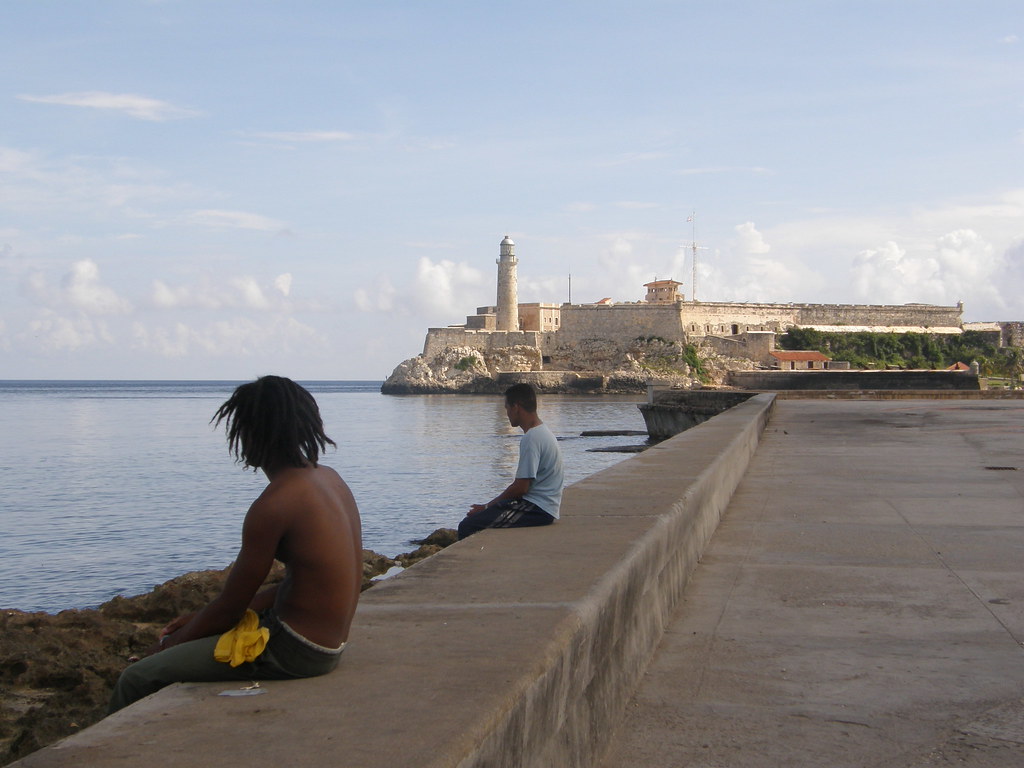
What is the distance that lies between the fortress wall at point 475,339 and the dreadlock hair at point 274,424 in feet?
313

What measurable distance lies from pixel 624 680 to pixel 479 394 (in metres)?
95.9

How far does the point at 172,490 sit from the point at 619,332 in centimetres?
7329

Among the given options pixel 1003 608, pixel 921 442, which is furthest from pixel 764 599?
pixel 921 442

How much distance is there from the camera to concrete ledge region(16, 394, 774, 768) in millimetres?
2301

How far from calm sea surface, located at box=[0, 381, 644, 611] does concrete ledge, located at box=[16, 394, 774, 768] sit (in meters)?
9.77

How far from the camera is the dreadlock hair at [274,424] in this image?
10.8 ft

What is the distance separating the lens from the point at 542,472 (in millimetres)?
6074

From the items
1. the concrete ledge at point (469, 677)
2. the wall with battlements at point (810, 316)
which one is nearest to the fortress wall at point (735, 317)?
the wall with battlements at point (810, 316)

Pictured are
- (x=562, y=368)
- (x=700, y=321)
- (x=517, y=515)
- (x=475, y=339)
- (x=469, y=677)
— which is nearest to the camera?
(x=469, y=677)

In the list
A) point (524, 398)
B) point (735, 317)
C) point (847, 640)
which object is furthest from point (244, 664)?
point (735, 317)

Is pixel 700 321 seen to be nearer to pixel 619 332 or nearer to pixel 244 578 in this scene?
pixel 619 332

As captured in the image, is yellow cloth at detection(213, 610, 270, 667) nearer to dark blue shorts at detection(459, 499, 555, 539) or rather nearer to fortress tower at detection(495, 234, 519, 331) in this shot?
dark blue shorts at detection(459, 499, 555, 539)

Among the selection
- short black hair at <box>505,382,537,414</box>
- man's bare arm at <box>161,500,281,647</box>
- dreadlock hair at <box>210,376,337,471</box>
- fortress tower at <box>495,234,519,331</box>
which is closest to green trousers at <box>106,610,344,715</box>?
man's bare arm at <box>161,500,281,647</box>

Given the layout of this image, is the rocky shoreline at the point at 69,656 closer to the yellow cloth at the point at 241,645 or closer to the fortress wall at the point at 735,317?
the yellow cloth at the point at 241,645
